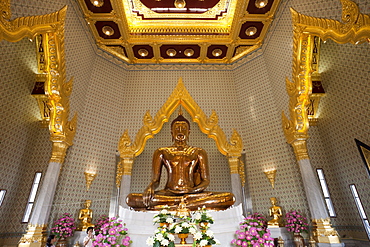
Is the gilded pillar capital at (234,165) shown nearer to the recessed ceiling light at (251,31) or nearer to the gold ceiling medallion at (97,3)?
the recessed ceiling light at (251,31)

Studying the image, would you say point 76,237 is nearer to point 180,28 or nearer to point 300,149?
point 300,149

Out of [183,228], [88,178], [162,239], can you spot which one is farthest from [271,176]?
[88,178]

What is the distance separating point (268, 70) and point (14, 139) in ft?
28.6

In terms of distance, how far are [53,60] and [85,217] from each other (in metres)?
4.38

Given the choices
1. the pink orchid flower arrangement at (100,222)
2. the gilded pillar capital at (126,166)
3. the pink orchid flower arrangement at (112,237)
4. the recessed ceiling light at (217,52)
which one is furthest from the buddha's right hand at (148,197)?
the recessed ceiling light at (217,52)

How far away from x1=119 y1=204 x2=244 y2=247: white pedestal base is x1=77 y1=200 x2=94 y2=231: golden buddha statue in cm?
306

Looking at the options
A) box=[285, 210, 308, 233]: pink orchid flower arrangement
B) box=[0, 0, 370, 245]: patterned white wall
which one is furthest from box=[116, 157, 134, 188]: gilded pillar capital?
box=[285, 210, 308, 233]: pink orchid flower arrangement

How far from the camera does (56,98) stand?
6023mm

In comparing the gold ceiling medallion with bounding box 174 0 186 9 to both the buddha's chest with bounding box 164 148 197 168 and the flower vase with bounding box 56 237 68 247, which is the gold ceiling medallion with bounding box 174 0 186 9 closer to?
the buddha's chest with bounding box 164 148 197 168

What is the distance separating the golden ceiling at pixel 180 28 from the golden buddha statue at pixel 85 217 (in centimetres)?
599

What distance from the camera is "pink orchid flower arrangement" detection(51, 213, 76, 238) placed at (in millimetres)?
5648

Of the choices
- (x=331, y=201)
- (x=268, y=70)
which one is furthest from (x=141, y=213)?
(x=268, y=70)

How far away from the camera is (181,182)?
18.1 ft

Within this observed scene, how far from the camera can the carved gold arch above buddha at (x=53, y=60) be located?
14.1 feet
